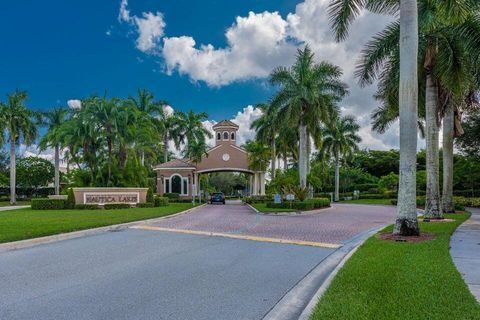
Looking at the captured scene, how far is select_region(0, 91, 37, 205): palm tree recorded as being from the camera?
44.2m

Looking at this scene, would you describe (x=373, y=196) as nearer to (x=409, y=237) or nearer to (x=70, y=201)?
(x=70, y=201)

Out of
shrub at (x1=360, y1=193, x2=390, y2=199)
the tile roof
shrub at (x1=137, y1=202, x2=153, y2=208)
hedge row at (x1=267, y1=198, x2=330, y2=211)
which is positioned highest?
the tile roof

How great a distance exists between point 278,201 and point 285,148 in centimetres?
1896

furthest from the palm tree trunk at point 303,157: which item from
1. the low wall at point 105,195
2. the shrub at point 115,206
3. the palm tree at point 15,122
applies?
the palm tree at point 15,122

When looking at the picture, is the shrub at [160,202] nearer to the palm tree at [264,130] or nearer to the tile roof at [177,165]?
the palm tree at [264,130]

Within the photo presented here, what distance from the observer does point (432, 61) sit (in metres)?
18.0

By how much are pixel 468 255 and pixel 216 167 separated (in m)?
42.2

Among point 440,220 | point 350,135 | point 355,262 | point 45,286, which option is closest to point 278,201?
point 440,220

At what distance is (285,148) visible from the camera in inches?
1898

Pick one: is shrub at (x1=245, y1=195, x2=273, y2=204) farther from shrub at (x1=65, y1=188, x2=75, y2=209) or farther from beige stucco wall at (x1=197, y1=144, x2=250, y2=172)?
shrub at (x1=65, y1=188, x2=75, y2=209)

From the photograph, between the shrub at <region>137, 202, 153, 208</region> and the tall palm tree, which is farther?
the shrub at <region>137, 202, 153, 208</region>

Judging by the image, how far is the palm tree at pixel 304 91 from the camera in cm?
3127

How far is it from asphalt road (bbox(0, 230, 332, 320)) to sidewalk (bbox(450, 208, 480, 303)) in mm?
2910

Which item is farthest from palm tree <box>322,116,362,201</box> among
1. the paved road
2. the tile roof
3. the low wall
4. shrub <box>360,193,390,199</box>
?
the paved road
